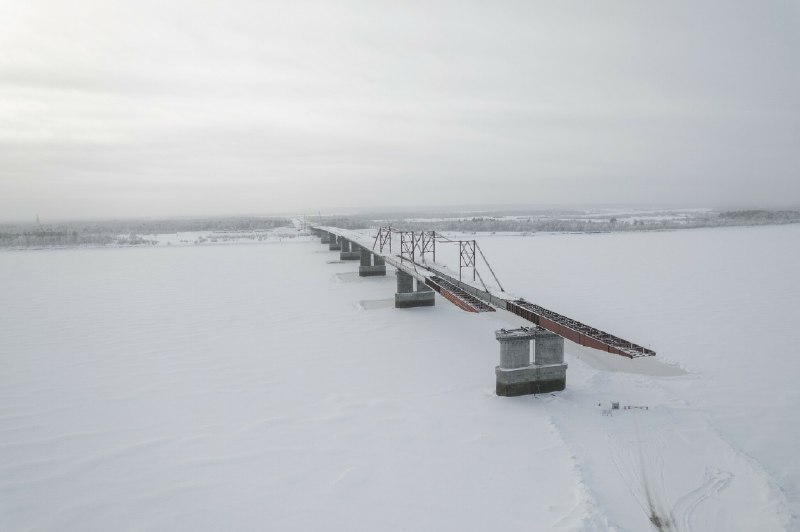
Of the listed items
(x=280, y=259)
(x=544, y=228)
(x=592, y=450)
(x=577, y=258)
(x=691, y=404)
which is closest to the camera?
(x=592, y=450)

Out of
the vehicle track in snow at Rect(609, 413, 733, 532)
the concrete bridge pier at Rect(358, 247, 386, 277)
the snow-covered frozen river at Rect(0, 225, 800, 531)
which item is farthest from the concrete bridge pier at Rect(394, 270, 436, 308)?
the vehicle track in snow at Rect(609, 413, 733, 532)

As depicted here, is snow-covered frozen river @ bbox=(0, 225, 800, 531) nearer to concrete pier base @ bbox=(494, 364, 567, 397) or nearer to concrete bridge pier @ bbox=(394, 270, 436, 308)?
concrete pier base @ bbox=(494, 364, 567, 397)

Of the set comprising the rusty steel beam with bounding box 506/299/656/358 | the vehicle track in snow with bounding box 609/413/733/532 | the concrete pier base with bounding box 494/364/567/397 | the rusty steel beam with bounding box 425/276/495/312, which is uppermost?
the rusty steel beam with bounding box 425/276/495/312

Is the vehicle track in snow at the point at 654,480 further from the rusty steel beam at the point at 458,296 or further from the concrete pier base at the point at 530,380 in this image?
the rusty steel beam at the point at 458,296

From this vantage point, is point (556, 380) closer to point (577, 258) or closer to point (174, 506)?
point (174, 506)

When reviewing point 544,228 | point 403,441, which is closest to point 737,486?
point 403,441

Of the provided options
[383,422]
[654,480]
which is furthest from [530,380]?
[654,480]
